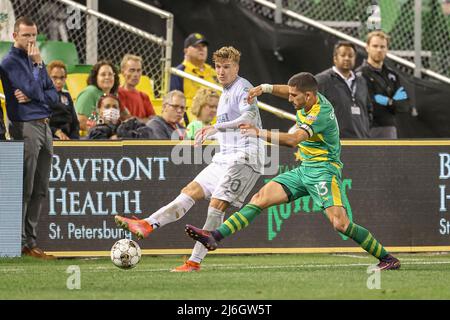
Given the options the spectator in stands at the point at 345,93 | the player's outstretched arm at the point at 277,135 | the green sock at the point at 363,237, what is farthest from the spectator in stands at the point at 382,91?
the player's outstretched arm at the point at 277,135

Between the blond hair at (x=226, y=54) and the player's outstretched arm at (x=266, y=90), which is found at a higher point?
the blond hair at (x=226, y=54)

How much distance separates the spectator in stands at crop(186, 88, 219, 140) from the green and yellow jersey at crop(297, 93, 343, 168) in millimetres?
2954

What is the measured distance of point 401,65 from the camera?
62.0 ft

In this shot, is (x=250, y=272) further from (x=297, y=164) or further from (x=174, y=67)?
(x=174, y=67)

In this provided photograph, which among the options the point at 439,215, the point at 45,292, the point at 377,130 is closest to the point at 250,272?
the point at 45,292

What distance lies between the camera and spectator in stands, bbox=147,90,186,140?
594 inches

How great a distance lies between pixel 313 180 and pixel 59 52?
702 centimetres

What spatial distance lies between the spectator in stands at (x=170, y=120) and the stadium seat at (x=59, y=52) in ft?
9.93

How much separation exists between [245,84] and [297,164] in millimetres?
2990

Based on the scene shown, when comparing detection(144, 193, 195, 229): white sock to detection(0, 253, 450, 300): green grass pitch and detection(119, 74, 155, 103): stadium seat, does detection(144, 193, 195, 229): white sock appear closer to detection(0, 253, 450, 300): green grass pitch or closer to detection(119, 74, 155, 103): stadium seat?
detection(0, 253, 450, 300): green grass pitch

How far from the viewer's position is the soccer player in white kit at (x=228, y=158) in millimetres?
12070

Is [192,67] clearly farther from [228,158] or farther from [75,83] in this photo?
[228,158]

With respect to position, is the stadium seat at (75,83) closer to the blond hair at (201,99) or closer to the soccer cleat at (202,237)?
the blond hair at (201,99)

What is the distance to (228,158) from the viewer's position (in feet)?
40.5
